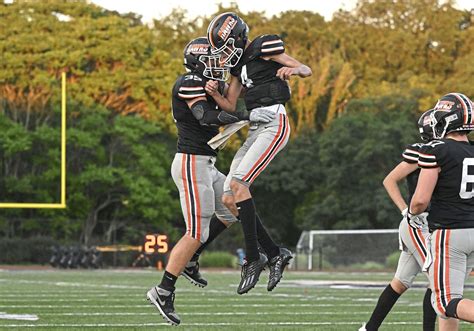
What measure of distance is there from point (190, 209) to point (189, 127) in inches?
27.1

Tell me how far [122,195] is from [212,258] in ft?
24.6

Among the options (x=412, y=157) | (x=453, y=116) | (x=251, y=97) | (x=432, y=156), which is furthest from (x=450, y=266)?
(x=251, y=97)

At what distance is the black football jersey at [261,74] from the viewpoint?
941 cm

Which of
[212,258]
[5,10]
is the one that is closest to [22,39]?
[5,10]

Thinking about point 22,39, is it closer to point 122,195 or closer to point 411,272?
point 122,195

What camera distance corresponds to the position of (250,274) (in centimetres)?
968

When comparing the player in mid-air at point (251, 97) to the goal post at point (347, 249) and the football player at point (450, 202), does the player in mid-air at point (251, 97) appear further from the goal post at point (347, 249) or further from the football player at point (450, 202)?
the goal post at point (347, 249)

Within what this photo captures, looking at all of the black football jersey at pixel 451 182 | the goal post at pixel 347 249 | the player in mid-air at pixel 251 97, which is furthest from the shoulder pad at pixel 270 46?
the goal post at pixel 347 249

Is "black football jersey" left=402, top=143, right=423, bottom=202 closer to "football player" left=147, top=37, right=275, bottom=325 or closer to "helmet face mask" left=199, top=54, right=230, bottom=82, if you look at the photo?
"football player" left=147, top=37, right=275, bottom=325

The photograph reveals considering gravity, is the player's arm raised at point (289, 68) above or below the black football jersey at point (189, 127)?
above

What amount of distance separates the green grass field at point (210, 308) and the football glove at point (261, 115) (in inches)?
107

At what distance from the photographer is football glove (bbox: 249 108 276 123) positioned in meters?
9.49

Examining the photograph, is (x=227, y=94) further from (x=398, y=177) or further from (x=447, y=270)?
(x=447, y=270)

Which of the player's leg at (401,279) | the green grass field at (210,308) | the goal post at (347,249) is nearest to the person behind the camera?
the player's leg at (401,279)
